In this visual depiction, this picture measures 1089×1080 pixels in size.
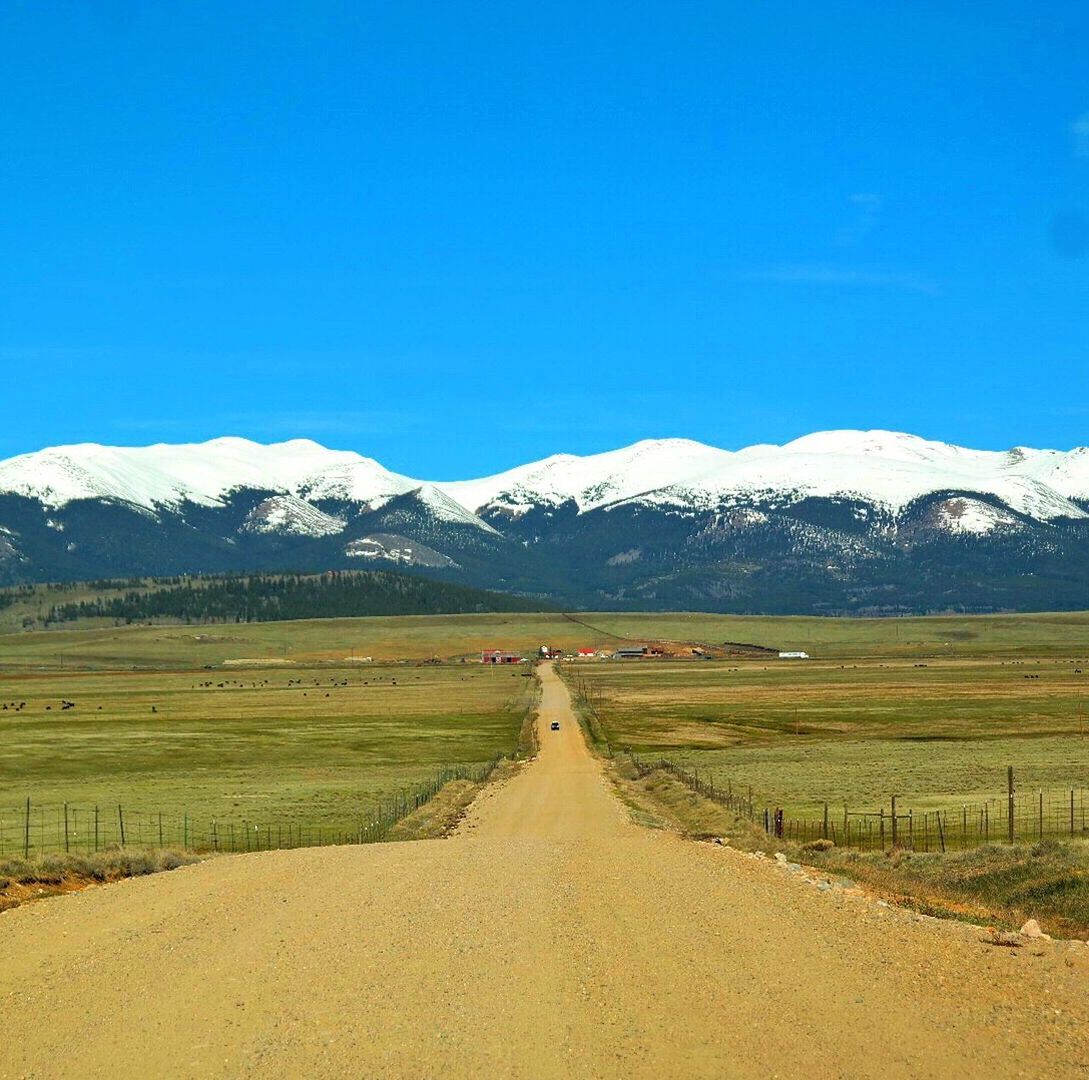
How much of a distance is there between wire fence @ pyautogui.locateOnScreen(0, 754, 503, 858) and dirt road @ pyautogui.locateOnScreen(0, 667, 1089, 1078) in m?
13.5

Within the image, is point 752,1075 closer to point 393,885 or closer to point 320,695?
point 393,885

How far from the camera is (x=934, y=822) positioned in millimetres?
41625

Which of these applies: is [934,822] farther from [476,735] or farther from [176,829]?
[476,735]

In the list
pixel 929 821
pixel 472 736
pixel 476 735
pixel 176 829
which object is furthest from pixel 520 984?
pixel 476 735

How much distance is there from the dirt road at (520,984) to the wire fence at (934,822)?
11.8m

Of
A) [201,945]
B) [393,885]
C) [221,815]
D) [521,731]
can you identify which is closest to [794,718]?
[521,731]

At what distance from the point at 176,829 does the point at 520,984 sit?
29.6m

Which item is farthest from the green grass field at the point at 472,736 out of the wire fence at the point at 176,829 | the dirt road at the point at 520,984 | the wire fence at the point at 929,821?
the dirt road at the point at 520,984

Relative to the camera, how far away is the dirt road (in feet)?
43.9

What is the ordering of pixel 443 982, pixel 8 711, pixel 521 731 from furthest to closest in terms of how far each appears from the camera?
1. pixel 8 711
2. pixel 521 731
3. pixel 443 982

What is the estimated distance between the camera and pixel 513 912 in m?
21.5

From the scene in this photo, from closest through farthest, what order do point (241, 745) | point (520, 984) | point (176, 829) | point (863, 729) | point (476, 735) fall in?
point (520, 984) < point (176, 829) < point (241, 745) < point (476, 735) < point (863, 729)

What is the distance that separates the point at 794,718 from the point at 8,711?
66.1 meters

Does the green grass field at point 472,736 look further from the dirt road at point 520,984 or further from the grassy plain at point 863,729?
the dirt road at point 520,984
